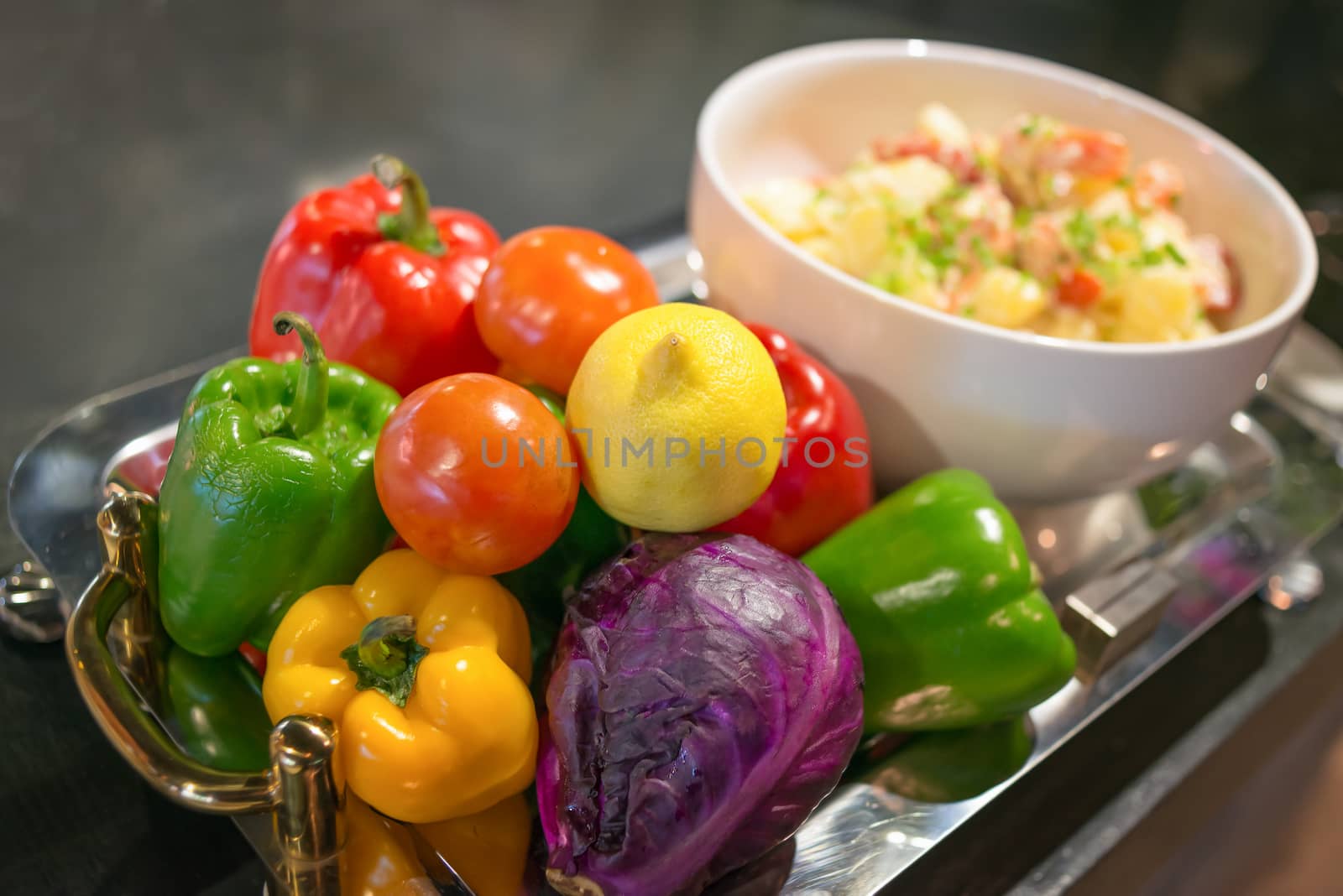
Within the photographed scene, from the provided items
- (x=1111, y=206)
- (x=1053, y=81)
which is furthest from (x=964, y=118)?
(x=1111, y=206)

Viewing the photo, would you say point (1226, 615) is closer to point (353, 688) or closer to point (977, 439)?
point (977, 439)

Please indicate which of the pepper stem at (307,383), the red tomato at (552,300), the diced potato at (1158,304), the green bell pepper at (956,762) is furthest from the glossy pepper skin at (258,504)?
the diced potato at (1158,304)

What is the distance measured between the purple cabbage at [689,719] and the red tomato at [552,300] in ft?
0.55

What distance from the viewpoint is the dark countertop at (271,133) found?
60 centimetres

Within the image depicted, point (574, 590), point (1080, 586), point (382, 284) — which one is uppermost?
point (382, 284)

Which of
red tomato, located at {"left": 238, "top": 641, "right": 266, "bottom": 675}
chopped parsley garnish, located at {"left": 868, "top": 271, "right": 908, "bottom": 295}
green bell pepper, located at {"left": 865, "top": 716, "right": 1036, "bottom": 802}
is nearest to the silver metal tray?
green bell pepper, located at {"left": 865, "top": 716, "right": 1036, "bottom": 802}

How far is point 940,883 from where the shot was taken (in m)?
0.60

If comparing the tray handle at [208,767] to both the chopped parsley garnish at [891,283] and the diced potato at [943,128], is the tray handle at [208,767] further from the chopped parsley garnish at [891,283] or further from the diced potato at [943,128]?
the diced potato at [943,128]

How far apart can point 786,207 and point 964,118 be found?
31 cm

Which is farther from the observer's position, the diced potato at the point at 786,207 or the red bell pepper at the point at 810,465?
the diced potato at the point at 786,207

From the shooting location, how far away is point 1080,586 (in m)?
0.79

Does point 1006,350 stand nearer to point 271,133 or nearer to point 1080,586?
point 1080,586

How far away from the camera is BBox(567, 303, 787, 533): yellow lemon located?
56 centimetres

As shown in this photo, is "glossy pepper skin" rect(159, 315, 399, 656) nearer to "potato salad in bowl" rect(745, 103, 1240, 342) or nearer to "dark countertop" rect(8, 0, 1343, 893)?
"dark countertop" rect(8, 0, 1343, 893)
